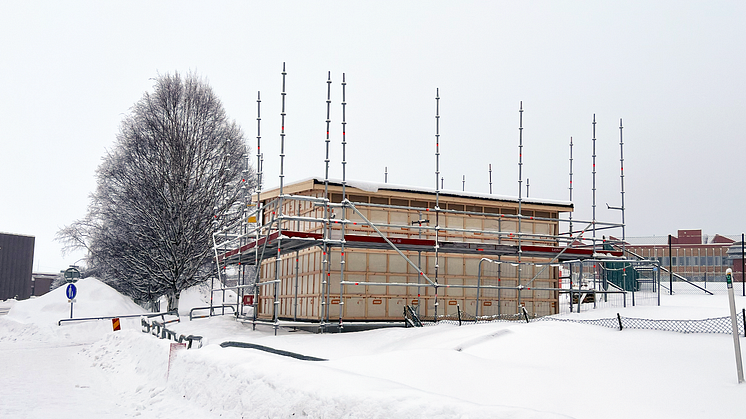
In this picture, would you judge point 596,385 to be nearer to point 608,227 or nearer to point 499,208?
point 499,208

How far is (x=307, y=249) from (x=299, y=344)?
15.8 ft

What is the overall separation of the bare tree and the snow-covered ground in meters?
12.9

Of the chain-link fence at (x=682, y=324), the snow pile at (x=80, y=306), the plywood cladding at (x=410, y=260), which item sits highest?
the plywood cladding at (x=410, y=260)

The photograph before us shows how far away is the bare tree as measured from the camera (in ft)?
93.7

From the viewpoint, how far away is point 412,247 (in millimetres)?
18188

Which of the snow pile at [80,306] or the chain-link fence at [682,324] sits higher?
the chain-link fence at [682,324]

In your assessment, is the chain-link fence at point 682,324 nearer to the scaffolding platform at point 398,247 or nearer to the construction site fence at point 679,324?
the construction site fence at point 679,324

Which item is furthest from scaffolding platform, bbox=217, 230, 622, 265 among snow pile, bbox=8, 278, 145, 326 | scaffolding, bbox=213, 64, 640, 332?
snow pile, bbox=8, 278, 145, 326

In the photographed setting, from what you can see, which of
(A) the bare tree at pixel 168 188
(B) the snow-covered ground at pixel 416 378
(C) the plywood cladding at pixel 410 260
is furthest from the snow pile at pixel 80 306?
(B) the snow-covered ground at pixel 416 378

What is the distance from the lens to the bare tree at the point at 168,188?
28.5 meters

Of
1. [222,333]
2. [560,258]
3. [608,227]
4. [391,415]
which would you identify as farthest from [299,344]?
[608,227]

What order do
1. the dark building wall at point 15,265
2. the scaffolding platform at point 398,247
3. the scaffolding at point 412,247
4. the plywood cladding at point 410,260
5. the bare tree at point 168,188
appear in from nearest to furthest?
1. the scaffolding platform at point 398,247
2. the scaffolding at point 412,247
3. the plywood cladding at point 410,260
4. the bare tree at point 168,188
5. the dark building wall at point 15,265

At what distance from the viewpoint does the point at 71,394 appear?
433 inches

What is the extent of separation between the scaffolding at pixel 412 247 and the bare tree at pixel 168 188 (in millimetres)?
7912
